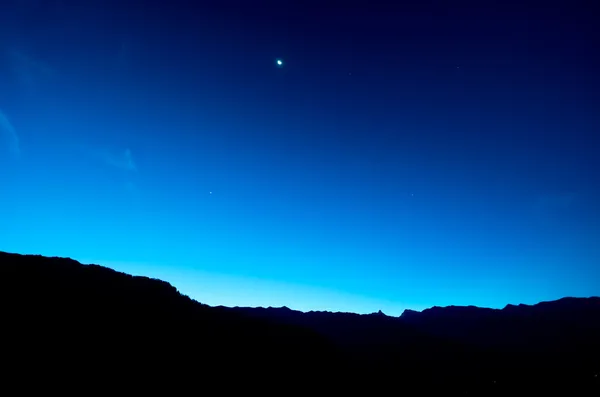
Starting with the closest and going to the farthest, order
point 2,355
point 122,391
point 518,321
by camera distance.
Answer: point 2,355 < point 122,391 < point 518,321

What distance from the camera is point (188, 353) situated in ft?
87.6

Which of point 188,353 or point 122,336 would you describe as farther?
point 188,353

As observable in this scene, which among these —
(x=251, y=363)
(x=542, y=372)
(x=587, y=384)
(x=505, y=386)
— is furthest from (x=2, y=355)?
(x=542, y=372)

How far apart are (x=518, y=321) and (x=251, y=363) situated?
327ft

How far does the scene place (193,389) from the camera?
23062 millimetres

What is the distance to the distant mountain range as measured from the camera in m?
19.5

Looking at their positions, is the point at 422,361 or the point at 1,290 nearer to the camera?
the point at 1,290

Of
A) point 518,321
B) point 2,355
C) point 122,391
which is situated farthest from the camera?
point 518,321

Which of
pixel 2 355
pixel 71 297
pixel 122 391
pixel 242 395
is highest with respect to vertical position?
pixel 71 297

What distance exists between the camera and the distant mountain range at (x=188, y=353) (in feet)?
64.0

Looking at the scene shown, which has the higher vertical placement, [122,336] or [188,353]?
[122,336]

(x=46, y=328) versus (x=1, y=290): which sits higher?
(x=1, y=290)

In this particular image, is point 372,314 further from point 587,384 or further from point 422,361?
point 587,384

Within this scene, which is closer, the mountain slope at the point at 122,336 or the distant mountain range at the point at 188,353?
the mountain slope at the point at 122,336
